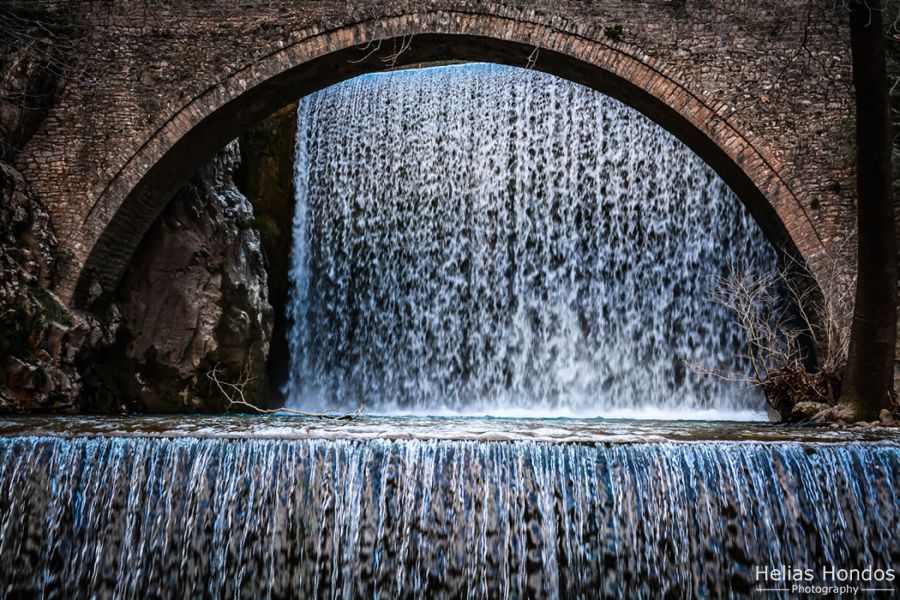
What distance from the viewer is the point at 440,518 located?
423cm

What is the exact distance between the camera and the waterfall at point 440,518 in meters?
4.09

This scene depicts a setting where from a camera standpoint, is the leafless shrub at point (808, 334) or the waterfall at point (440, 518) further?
the leafless shrub at point (808, 334)

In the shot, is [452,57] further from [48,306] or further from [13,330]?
[13,330]

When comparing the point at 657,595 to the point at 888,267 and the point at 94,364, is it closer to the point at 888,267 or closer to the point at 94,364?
the point at 888,267

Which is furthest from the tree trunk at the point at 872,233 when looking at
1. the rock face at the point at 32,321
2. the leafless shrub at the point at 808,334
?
the rock face at the point at 32,321

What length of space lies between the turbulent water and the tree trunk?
381 cm

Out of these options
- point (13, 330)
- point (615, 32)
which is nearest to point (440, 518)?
point (13, 330)

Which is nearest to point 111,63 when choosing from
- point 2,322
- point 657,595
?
point 2,322

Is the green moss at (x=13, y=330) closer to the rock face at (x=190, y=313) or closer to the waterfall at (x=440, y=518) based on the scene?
the rock face at (x=190, y=313)

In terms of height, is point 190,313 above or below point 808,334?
below

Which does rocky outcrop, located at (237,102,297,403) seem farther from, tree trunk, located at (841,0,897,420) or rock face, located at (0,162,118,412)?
tree trunk, located at (841,0,897,420)

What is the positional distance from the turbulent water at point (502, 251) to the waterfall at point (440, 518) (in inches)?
222

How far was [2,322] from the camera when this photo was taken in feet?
23.6

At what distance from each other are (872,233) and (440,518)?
3850mm
